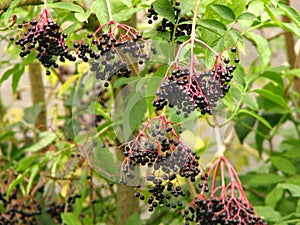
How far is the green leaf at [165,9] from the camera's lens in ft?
3.25

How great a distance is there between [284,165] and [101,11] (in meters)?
0.76

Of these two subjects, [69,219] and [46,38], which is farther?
[69,219]

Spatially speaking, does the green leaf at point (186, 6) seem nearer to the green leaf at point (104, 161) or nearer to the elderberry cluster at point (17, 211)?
the green leaf at point (104, 161)

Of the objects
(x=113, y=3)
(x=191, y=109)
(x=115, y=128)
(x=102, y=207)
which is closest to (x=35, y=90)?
(x=102, y=207)

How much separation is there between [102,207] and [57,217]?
0.13 meters

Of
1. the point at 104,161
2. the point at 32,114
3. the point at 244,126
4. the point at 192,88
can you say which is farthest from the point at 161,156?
the point at 32,114

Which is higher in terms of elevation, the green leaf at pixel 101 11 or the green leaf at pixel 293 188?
the green leaf at pixel 101 11

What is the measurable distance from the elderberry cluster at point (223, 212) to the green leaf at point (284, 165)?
1.63 ft

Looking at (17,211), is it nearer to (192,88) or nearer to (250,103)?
(250,103)

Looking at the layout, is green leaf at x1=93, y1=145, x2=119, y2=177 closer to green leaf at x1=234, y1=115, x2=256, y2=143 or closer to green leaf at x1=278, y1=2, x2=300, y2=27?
green leaf at x1=234, y1=115, x2=256, y2=143

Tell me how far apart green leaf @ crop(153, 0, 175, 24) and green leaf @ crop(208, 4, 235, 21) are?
0.07m

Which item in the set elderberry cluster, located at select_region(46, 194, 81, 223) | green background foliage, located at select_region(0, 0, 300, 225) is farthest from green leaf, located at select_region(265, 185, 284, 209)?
elderberry cluster, located at select_region(46, 194, 81, 223)

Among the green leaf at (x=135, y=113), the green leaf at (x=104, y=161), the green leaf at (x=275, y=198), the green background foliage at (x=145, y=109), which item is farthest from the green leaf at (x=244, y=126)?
the green leaf at (x=135, y=113)

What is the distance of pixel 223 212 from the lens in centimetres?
106
